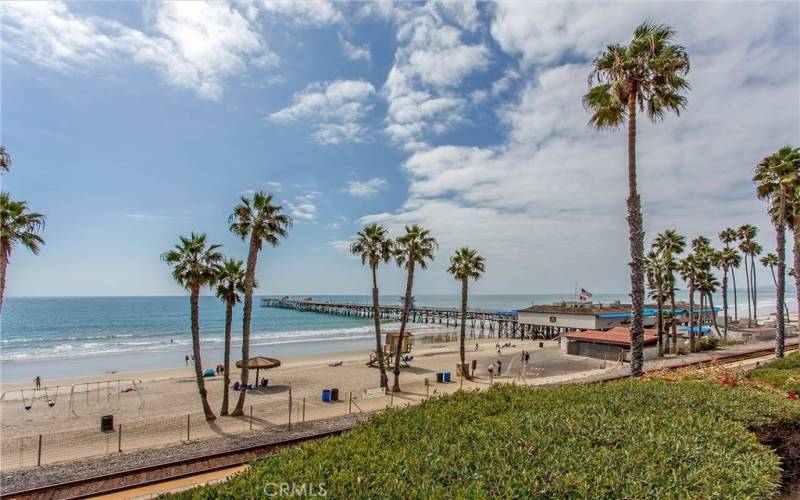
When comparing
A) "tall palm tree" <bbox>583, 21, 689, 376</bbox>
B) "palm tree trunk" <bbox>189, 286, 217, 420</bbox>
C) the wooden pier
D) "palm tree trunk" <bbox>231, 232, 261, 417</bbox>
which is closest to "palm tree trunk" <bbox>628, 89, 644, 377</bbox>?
"tall palm tree" <bbox>583, 21, 689, 376</bbox>

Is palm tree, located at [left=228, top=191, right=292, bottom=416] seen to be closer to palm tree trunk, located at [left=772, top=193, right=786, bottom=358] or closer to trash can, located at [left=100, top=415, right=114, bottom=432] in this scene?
trash can, located at [left=100, top=415, right=114, bottom=432]

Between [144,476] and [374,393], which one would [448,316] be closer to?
[374,393]

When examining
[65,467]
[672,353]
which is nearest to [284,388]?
[65,467]

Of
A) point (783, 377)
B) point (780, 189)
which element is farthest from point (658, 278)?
point (783, 377)

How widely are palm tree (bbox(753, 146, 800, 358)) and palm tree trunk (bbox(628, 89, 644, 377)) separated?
16145 mm

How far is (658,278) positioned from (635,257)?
88.8 ft

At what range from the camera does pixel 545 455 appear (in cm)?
573

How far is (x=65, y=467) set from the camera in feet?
41.9

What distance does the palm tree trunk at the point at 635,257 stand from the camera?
14.6 m

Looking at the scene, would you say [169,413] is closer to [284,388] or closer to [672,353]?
[284,388]

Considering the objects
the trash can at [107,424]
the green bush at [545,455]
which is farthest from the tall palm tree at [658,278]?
the trash can at [107,424]

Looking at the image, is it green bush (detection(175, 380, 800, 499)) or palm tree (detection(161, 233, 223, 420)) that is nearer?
green bush (detection(175, 380, 800, 499))

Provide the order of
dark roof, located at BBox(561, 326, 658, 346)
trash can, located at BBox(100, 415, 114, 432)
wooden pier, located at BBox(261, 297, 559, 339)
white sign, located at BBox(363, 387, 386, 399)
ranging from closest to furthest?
trash can, located at BBox(100, 415, 114, 432)
white sign, located at BBox(363, 387, 386, 399)
dark roof, located at BBox(561, 326, 658, 346)
wooden pier, located at BBox(261, 297, 559, 339)

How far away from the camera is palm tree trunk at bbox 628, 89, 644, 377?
1465 centimetres
